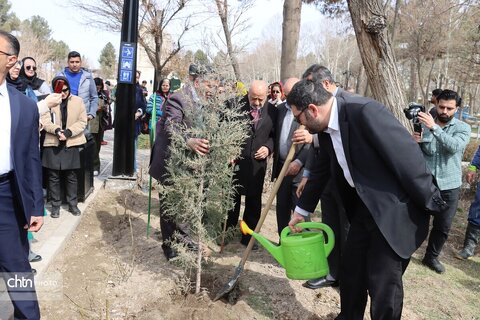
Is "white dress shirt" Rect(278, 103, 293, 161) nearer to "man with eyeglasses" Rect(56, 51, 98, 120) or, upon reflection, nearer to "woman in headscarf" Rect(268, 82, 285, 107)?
"woman in headscarf" Rect(268, 82, 285, 107)

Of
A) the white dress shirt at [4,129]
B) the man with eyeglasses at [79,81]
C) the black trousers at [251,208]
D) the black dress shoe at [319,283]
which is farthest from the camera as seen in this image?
the man with eyeglasses at [79,81]

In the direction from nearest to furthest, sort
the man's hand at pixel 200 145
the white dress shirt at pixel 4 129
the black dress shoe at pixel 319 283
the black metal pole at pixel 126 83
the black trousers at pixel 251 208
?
the white dress shirt at pixel 4 129
the man's hand at pixel 200 145
the black dress shoe at pixel 319 283
the black trousers at pixel 251 208
the black metal pole at pixel 126 83

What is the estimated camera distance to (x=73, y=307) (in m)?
3.06

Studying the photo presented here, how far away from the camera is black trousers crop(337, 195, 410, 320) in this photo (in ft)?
7.59

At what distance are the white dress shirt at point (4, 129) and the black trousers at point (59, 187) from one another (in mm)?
2510

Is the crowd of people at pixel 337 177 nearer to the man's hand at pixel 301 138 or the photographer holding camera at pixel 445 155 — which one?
the man's hand at pixel 301 138

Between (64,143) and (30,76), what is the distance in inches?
32.7

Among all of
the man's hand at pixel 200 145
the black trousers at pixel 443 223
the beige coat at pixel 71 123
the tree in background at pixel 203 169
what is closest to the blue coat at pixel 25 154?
the tree in background at pixel 203 169

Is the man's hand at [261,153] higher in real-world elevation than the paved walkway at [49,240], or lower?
higher

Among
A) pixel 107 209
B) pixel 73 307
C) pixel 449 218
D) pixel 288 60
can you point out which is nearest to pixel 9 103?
Result: pixel 73 307

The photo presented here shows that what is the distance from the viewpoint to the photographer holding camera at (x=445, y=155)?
397 cm

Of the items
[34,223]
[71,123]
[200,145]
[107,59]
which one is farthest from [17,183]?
[107,59]

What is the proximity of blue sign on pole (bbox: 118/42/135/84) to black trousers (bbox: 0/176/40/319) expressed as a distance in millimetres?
3834

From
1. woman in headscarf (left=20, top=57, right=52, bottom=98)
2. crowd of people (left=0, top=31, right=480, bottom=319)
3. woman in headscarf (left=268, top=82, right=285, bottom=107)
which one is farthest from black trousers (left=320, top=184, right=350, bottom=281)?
woman in headscarf (left=20, top=57, right=52, bottom=98)
